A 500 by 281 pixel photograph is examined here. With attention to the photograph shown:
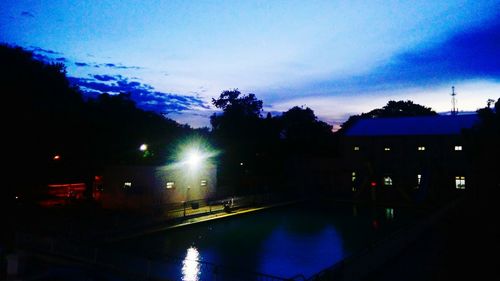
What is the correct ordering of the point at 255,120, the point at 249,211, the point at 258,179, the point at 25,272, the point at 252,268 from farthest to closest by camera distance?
the point at 255,120
the point at 258,179
the point at 249,211
the point at 252,268
the point at 25,272

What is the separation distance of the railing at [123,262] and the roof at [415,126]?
26.7m

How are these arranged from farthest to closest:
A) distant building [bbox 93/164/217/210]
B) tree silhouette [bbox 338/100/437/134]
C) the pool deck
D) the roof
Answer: tree silhouette [bbox 338/100/437/134], the roof, distant building [bbox 93/164/217/210], the pool deck

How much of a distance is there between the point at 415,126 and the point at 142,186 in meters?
26.6

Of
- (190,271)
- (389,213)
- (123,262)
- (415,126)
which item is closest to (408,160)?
(415,126)

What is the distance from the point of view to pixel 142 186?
2398 cm

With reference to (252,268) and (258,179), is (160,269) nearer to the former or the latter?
(252,268)

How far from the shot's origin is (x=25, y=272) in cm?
1202

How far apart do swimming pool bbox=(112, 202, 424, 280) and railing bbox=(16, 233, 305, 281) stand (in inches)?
2.8

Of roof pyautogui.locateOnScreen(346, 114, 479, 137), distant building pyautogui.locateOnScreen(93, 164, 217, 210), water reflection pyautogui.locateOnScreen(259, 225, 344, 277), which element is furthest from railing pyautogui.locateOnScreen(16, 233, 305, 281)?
roof pyautogui.locateOnScreen(346, 114, 479, 137)

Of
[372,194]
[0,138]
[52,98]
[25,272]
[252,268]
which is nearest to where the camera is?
[25,272]

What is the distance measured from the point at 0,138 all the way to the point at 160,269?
1096cm

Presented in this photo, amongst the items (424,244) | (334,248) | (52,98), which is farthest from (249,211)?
(52,98)

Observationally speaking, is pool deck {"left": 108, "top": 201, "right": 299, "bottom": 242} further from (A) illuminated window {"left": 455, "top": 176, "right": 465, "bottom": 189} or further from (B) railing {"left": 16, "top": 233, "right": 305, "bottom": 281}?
(A) illuminated window {"left": 455, "top": 176, "right": 465, "bottom": 189}

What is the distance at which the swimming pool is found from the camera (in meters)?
14.3
